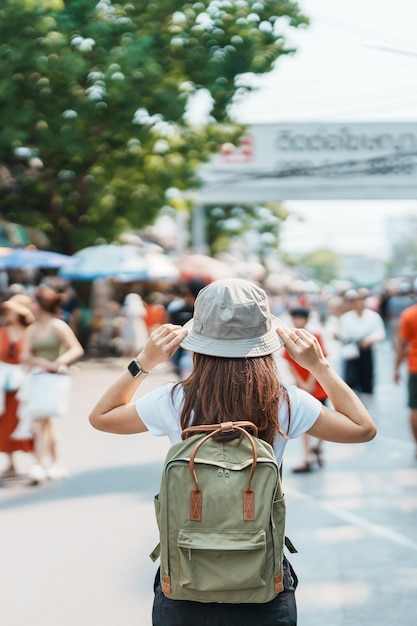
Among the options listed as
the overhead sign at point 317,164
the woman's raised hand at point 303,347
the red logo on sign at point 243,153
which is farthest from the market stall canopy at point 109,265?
the woman's raised hand at point 303,347

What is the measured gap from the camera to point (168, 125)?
66.3 ft

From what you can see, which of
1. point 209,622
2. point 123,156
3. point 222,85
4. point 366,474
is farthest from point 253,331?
point 123,156

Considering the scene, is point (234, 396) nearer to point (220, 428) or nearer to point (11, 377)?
point (220, 428)

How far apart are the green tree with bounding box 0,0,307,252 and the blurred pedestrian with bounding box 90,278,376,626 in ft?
47.3

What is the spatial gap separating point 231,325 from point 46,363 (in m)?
5.89

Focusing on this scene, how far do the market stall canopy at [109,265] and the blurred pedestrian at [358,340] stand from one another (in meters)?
10.4

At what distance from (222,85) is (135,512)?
13.4m

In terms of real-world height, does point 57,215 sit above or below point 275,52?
below

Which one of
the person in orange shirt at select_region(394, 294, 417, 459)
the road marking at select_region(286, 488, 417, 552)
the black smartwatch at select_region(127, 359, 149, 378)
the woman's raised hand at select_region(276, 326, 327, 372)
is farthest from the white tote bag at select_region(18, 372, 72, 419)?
the woman's raised hand at select_region(276, 326, 327, 372)

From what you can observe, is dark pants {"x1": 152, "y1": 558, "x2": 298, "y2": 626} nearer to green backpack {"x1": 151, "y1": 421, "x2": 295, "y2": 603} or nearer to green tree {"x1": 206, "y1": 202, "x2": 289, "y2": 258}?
green backpack {"x1": 151, "y1": 421, "x2": 295, "y2": 603}

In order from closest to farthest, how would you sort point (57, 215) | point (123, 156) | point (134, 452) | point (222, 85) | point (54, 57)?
1. point (134, 452)
2. point (54, 57)
3. point (222, 85)
4. point (123, 156)
5. point (57, 215)

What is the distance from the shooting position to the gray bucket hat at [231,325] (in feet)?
8.65

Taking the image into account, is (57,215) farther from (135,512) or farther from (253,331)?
(253,331)

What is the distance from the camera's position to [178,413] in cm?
272
